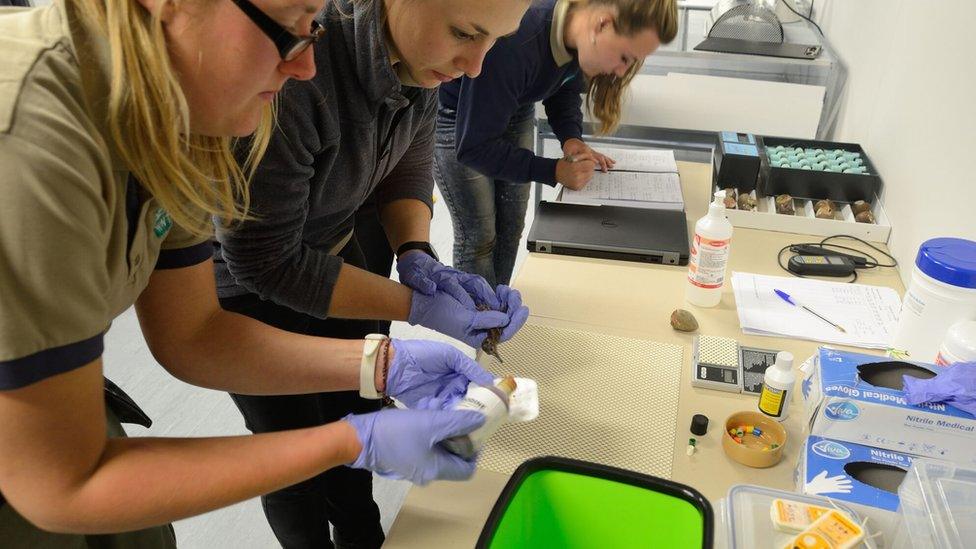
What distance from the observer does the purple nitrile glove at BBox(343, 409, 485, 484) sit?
0.76 metres

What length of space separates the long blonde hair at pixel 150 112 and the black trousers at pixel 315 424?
50cm

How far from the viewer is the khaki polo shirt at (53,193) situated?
0.49 metres

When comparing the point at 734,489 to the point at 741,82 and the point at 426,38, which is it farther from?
the point at 741,82

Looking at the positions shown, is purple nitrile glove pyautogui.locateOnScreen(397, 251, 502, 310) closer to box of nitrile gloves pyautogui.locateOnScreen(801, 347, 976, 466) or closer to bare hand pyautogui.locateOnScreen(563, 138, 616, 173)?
box of nitrile gloves pyautogui.locateOnScreen(801, 347, 976, 466)

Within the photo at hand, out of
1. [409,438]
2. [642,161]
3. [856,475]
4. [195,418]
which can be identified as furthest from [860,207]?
[195,418]

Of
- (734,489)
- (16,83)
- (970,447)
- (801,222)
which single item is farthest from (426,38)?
(801,222)

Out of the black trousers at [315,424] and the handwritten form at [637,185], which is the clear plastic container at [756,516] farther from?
the handwritten form at [637,185]

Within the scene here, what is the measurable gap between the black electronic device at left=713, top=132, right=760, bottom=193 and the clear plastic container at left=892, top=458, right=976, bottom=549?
1146 millimetres

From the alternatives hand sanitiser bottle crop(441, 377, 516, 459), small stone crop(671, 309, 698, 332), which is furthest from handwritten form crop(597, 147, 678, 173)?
hand sanitiser bottle crop(441, 377, 516, 459)

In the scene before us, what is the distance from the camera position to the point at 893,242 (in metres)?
1.52

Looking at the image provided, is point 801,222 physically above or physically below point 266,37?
below

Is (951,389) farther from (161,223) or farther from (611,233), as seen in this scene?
(161,223)

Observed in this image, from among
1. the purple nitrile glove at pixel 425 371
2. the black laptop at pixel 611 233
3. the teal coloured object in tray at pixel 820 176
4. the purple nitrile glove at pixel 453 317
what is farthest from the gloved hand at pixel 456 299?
the teal coloured object in tray at pixel 820 176

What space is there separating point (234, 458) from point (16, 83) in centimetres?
39
